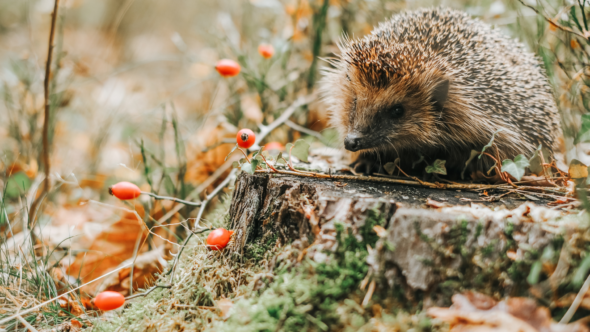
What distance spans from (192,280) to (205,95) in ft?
14.9

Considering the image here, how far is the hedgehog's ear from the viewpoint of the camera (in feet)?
8.20

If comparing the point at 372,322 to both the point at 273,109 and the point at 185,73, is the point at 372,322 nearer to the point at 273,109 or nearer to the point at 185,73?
the point at 273,109

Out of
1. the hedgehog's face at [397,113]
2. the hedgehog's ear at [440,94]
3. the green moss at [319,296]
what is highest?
the hedgehog's ear at [440,94]

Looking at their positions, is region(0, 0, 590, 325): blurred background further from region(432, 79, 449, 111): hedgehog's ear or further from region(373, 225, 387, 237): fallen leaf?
region(373, 225, 387, 237): fallen leaf

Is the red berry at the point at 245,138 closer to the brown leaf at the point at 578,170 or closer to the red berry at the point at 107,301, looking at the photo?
the red berry at the point at 107,301

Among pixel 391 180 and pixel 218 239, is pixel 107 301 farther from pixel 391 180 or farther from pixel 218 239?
pixel 391 180

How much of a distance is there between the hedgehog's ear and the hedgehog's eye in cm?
23

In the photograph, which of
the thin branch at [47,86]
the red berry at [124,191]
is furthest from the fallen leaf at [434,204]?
the thin branch at [47,86]

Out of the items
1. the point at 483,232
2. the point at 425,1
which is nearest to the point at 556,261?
the point at 483,232

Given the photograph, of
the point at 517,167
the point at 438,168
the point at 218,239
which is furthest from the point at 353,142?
the point at 218,239

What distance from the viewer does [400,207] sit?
1687mm

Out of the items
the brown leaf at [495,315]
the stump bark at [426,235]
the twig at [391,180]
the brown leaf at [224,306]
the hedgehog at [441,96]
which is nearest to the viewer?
the brown leaf at [495,315]

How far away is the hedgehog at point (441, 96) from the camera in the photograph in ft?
8.16

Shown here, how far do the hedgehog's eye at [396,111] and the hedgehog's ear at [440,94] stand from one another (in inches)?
9.1
